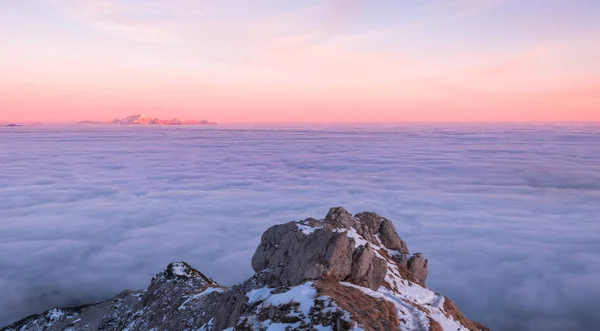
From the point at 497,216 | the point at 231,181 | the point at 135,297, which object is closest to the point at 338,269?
the point at 135,297

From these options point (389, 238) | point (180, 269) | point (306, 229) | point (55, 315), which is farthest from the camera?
point (55, 315)

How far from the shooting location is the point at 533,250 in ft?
264

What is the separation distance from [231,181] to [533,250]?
367ft

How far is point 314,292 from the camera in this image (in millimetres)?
19625

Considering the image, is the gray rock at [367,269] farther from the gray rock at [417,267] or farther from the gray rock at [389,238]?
the gray rock at [389,238]

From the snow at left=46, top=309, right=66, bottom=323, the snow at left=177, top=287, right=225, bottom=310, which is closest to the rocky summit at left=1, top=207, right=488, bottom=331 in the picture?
the snow at left=177, top=287, right=225, bottom=310

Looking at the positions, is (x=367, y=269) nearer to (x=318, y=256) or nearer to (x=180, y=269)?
(x=318, y=256)

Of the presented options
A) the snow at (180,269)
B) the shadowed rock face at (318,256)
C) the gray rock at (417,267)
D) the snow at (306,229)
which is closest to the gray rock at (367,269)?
the shadowed rock face at (318,256)

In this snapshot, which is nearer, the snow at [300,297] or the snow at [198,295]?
the snow at [300,297]

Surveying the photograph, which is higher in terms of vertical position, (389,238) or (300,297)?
(300,297)

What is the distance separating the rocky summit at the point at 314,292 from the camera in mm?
18438

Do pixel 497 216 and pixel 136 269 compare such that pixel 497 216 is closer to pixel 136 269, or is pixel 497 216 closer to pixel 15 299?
pixel 136 269

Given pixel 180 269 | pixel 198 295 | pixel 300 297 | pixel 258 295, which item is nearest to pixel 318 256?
pixel 258 295

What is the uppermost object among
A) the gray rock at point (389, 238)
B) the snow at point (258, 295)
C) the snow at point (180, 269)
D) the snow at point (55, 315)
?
the snow at point (258, 295)
